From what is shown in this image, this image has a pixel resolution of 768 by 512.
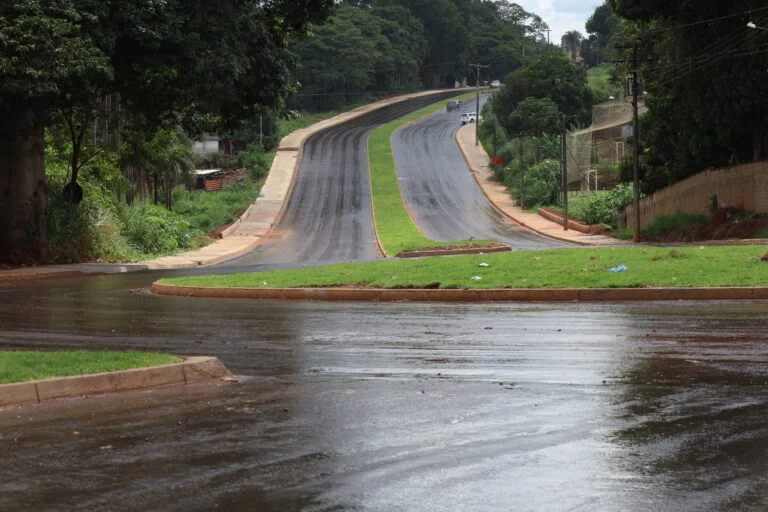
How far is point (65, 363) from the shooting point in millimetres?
10531

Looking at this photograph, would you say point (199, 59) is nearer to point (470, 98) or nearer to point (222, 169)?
point (222, 169)

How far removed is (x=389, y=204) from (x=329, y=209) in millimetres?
4427

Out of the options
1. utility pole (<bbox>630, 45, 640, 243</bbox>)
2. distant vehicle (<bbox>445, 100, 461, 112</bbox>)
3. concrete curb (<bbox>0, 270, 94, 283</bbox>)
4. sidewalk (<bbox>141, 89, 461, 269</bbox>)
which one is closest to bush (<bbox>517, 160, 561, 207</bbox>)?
sidewalk (<bbox>141, 89, 461, 269</bbox>)

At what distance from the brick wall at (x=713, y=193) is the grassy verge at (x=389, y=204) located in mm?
11137

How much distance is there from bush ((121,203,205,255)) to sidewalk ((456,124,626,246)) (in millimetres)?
18562

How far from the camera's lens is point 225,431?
810cm

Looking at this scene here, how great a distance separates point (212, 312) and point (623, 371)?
920 centimetres

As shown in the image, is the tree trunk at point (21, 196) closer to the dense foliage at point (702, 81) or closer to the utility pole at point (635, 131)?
the utility pole at point (635, 131)

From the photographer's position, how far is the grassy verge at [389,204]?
4903 centimetres

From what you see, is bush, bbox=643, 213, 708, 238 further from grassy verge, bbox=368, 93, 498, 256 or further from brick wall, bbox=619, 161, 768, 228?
grassy verge, bbox=368, 93, 498, 256

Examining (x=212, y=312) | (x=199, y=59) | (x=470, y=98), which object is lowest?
(x=212, y=312)

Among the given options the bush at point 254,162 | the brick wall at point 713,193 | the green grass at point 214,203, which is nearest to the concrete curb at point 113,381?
the brick wall at point 713,193

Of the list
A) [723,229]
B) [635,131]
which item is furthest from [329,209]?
[723,229]

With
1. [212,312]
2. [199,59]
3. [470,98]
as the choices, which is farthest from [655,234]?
[470,98]
